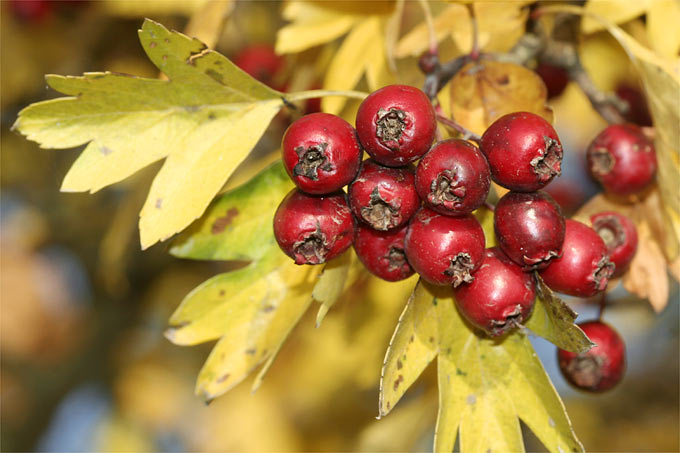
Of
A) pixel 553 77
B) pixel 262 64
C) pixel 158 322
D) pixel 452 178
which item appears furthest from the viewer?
pixel 158 322

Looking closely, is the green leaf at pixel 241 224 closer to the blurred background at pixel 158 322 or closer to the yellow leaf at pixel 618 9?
the blurred background at pixel 158 322

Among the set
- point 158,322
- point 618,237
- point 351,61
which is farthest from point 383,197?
point 158,322

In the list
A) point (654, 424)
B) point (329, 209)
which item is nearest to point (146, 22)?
point (329, 209)

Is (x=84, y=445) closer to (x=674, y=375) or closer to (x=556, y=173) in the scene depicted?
(x=674, y=375)

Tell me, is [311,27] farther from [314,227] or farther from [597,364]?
[597,364]

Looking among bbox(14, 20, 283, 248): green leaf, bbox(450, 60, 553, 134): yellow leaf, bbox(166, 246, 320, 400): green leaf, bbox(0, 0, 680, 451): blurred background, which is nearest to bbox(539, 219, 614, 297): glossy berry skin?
bbox(450, 60, 553, 134): yellow leaf

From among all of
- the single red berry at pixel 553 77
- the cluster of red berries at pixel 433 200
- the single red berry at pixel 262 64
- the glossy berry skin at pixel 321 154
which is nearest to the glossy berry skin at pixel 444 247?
the cluster of red berries at pixel 433 200
